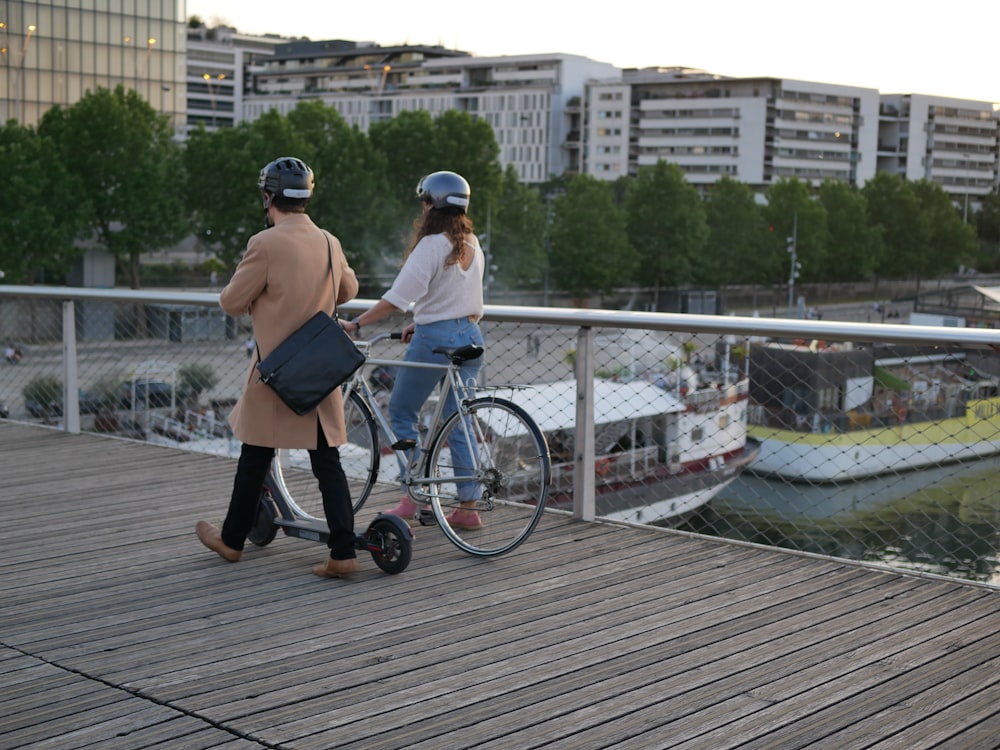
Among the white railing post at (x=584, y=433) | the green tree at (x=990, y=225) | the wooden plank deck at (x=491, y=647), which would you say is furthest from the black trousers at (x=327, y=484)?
the green tree at (x=990, y=225)

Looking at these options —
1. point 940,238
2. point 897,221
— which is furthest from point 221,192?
point 940,238

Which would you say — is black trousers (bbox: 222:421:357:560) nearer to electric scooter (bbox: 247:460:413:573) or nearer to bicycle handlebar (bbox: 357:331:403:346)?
electric scooter (bbox: 247:460:413:573)

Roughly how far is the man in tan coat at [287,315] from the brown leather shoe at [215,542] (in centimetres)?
19

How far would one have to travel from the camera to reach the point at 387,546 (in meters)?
5.50

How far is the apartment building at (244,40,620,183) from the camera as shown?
136375mm

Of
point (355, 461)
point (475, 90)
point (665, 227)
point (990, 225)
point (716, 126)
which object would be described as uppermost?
point (475, 90)

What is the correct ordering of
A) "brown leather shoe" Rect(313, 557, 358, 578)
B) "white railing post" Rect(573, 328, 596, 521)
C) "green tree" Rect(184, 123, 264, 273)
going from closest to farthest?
"brown leather shoe" Rect(313, 557, 358, 578)
"white railing post" Rect(573, 328, 596, 521)
"green tree" Rect(184, 123, 264, 273)

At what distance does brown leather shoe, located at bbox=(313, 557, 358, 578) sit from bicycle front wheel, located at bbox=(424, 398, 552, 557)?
19.8 inches

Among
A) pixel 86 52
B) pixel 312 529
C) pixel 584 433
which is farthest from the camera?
pixel 86 52

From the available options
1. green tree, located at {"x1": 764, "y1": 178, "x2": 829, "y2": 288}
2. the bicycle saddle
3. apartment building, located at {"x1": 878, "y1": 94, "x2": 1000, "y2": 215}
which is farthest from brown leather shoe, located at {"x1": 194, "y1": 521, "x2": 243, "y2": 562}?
apartment building, located at {"x1": 878, "y1": 94, "x2": 1000, "y2": 215}

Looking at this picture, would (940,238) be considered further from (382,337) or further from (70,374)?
(382,337)

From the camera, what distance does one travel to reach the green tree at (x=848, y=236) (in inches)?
3760

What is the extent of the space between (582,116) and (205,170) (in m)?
80.7

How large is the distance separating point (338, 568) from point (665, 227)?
7902 centimetres
